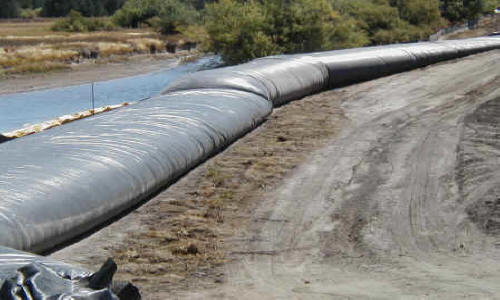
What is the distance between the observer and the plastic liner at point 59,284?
15.2ft

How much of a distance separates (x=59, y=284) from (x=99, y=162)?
11.7 ft

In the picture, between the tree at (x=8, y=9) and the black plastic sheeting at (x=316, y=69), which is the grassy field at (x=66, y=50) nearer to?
the black plastic sheeting at (x=316, y=69)

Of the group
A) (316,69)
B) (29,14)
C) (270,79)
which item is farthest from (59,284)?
(29,14)

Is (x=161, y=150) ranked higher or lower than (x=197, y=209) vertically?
higher

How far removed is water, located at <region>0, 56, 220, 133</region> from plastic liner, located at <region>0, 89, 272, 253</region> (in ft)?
23.0

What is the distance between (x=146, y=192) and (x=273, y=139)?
442 cm

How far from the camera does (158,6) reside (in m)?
59.3

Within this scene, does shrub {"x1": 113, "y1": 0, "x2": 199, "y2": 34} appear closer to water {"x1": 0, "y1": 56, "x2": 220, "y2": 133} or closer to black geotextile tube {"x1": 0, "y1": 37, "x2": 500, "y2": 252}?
water {"x1": 0, "y1": 56, "x2": 220, "y2": 133}

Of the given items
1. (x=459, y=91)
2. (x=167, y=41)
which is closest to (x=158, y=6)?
(x=167, y=41)

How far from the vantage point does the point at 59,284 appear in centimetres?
488

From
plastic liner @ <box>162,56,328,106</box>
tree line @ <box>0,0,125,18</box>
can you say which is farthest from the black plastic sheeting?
tree line @ <box>0,0,125,18</box>

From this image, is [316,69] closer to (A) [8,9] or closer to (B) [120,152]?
(B) [120,152]

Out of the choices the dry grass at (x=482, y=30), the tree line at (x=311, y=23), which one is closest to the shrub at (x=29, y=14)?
the tree line at (x=311, y=23)

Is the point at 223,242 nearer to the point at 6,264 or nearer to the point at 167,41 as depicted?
the point at 6,264
